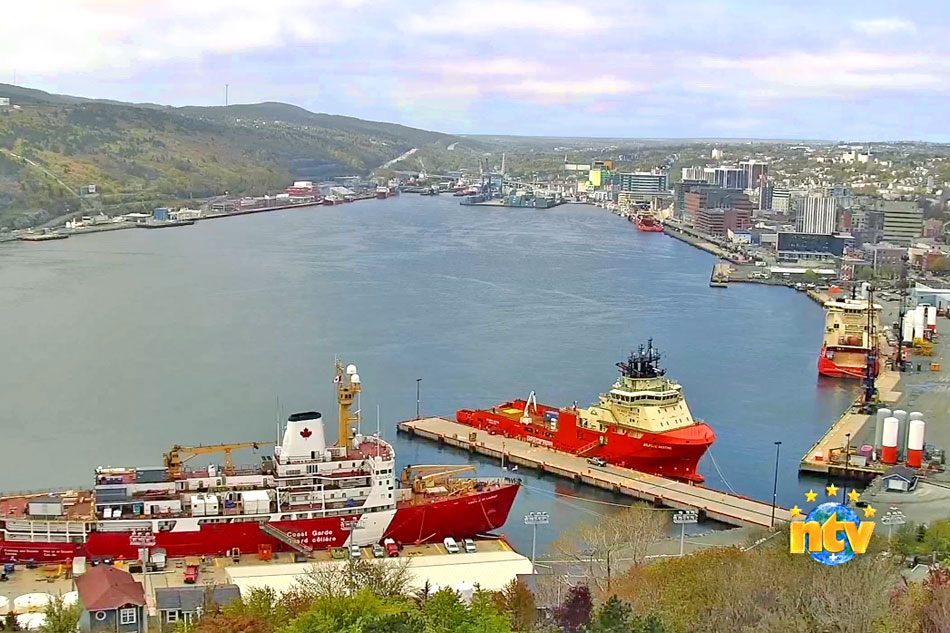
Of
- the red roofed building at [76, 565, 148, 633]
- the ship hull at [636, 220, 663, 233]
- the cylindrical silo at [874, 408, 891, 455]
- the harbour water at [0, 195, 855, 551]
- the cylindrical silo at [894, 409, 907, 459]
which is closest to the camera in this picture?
the red roofed building at [76, 565, 148, 633]

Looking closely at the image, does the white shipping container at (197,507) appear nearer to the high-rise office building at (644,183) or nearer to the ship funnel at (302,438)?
the ship funnel at (302,438)

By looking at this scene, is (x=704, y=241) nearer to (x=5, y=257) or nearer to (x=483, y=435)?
(x=5, y=257)

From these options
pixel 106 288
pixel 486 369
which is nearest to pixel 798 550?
pixel 486 369

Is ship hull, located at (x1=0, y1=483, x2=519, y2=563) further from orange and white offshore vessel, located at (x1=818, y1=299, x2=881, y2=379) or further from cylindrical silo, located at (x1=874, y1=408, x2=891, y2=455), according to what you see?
orange and white offshore vessel, located at (x1=818, y1=299, x2=881, y2=379)

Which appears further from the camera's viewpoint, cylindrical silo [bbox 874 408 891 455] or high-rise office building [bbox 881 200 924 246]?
high-rise office building [bbox 881 200 924 246]

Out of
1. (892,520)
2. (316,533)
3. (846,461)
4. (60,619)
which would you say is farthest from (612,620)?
(846,461)

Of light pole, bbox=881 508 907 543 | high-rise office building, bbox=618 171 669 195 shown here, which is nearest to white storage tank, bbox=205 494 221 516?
light pole, bbox=881 508 907 543

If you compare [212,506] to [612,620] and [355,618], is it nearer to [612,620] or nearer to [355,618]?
[355,618]
